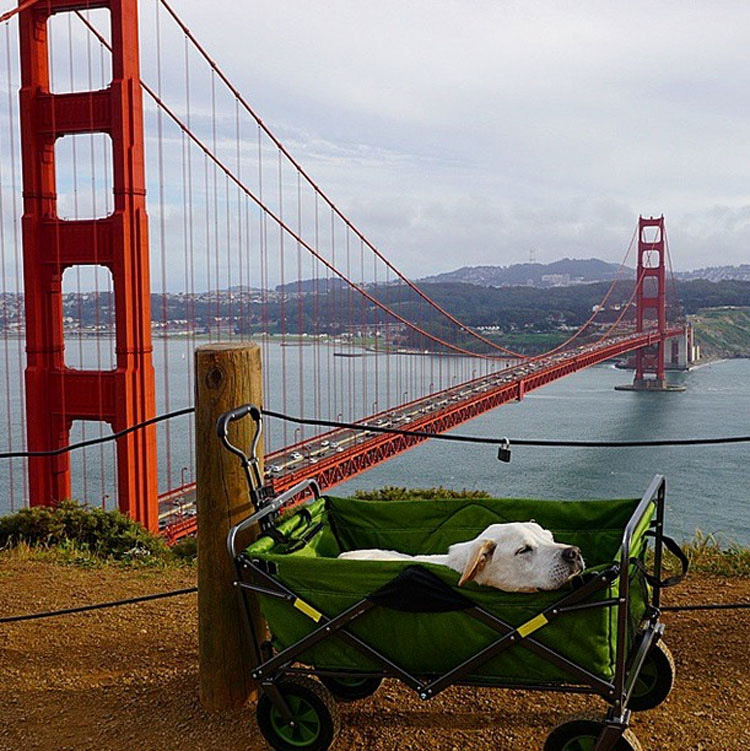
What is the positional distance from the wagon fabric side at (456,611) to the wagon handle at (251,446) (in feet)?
0.45

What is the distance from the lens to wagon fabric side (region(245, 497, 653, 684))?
2246 millimetres

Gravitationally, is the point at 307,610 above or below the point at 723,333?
above

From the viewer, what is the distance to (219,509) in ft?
8.89

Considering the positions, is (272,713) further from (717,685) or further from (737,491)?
(737,491)

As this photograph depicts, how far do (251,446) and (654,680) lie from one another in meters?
1.29

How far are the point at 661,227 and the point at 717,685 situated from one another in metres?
52.8

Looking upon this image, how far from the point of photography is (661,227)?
52906 mm

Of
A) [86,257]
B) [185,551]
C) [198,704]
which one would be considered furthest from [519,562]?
[86,257]

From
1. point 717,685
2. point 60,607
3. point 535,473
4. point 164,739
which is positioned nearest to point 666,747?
point 717,685

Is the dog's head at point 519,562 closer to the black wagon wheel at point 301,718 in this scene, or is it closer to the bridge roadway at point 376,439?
the black wagon wheel at point 301,718

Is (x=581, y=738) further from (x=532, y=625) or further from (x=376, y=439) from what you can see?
(x=376, y=439)

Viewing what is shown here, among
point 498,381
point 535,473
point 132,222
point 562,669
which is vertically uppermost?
point 132,222

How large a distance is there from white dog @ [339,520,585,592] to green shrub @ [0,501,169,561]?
13.5 feet

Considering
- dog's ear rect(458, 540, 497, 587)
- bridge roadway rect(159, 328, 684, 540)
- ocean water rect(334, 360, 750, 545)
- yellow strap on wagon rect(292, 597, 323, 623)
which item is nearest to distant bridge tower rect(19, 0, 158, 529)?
bridge roadway rect(159, 328, 684, 540)
